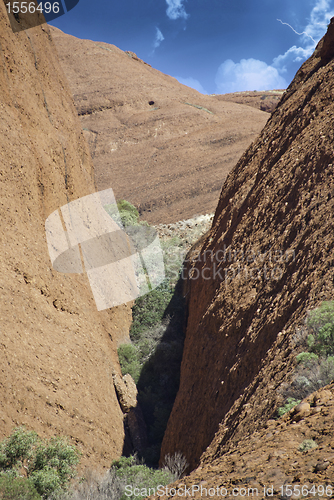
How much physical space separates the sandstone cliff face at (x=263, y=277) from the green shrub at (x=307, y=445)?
134 centimetres

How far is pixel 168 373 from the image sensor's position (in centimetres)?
1194

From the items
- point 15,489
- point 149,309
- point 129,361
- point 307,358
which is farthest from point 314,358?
point 149,309

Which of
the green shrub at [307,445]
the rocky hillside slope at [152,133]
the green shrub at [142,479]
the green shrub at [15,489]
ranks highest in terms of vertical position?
the rocky hillside slope at [152,133]

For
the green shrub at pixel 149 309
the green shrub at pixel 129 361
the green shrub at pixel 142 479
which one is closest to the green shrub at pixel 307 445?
the green shrub at pixel 142 479

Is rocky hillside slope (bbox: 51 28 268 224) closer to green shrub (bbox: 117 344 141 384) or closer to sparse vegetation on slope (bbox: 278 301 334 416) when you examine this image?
green shrub (bbox: 117 344 141 384)

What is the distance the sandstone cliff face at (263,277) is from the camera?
18.6 feet

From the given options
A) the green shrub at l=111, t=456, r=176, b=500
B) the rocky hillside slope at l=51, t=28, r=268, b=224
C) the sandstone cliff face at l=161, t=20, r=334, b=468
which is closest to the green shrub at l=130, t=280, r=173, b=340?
the sandstone cliff face at l=161, t=20, r=334, b=468

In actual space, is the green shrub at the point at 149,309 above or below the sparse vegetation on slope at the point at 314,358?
below

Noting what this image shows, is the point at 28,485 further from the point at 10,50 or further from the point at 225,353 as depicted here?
the point at 10,50

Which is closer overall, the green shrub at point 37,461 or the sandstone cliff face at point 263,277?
the green shrub at point 37,461

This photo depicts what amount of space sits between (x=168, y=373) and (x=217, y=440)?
20.1 feet

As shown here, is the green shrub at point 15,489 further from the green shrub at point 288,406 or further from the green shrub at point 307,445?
the green shrub at point 307,445

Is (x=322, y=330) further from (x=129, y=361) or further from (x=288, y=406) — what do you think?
(x=129, y=361)

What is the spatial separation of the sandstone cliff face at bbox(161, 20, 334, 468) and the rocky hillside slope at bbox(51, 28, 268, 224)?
1798 cm
